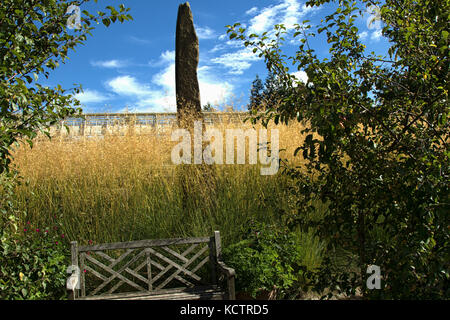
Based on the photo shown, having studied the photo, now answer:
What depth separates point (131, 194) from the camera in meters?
4.16

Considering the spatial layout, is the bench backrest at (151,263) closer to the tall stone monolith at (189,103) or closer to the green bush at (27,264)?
the green bush at (27,264)

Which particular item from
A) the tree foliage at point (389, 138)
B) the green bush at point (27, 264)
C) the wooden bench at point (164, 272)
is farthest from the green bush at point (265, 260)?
the green bush at point (27, 264)

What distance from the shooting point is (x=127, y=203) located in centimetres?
410

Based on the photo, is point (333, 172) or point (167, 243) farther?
point (167, 243)

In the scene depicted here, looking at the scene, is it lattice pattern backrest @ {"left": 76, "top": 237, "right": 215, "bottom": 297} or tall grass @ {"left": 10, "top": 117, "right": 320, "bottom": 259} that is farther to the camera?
tall grass @ {"left": 10, "top": 117, "right": 320, "bottom": 259}

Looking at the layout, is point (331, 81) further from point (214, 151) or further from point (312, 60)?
point (214, 151)

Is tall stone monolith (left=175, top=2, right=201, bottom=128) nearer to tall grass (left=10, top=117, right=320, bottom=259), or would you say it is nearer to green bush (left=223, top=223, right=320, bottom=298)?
tall grass (left=10, top=117, right=320, bottom=259)

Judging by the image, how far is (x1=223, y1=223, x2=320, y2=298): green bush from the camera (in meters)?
2.97

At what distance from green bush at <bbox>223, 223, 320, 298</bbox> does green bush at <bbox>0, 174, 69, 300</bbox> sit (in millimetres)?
1527

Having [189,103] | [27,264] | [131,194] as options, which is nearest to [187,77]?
[189,103]

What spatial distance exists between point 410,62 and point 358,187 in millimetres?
772

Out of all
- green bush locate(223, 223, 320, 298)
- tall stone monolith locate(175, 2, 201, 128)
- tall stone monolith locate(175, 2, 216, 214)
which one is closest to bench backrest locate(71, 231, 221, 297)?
green bush locate(223, 223, 320, 298)

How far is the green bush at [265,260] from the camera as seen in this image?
2.97 m

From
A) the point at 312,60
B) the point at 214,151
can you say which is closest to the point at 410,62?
the point at 312,60
